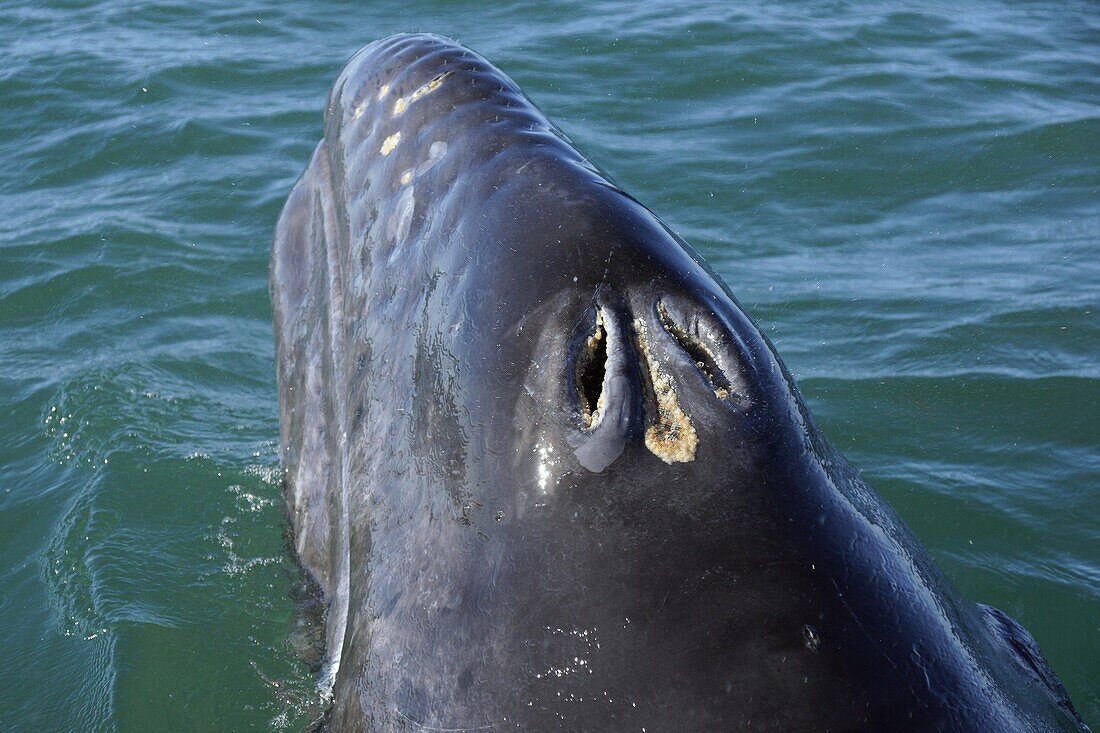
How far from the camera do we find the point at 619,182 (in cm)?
1191

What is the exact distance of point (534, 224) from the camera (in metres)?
2.98

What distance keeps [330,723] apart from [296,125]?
11018 millimetres

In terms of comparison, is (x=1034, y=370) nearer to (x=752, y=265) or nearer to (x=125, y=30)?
(x=752, y=265)

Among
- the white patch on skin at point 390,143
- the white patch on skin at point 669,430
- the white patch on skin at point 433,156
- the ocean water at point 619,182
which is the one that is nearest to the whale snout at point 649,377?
the white patch on skin at point 669,430

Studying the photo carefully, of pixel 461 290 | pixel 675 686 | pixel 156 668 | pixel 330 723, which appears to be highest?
pixel 461 290

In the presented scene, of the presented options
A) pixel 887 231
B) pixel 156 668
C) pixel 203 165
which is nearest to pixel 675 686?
pixel 156 668

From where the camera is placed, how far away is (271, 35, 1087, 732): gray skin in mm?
2348

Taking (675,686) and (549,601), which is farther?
(549,601)

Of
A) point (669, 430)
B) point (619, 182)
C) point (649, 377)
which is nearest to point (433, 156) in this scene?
point (649, 377)

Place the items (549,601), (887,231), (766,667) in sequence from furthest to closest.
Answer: (887,231) → (549,601) → (766,667)

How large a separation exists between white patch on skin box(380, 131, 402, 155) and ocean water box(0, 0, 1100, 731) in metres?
1.52

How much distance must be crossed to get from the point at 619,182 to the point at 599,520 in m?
9.66

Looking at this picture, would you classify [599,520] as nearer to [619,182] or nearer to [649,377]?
[649,377]

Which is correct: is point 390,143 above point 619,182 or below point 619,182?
above
